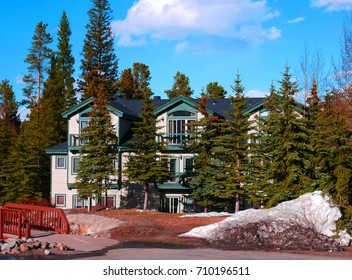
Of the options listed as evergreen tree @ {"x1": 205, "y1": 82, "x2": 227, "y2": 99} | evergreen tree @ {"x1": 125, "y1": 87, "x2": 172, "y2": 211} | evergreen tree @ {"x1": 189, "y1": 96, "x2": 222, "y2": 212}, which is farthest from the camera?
evergreen tree @ {"x1": 205, "y1": 82, "x2": 227, "y2": 99}

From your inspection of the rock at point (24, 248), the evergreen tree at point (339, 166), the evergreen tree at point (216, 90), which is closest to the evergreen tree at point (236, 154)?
the evergreen tree at point (339, 166)

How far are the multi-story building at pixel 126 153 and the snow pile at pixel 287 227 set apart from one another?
15423 millimetres

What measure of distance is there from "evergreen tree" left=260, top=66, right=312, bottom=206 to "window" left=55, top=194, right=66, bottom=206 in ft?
67.8

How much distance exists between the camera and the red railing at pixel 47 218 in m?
22.9

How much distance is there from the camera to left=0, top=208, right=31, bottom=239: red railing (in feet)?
65.9

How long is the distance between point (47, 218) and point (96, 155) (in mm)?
15069

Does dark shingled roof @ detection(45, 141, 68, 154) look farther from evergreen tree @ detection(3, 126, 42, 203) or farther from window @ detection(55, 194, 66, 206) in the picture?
window @ detection(55, 194, 66, 206)

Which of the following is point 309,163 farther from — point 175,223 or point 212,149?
point 212,149

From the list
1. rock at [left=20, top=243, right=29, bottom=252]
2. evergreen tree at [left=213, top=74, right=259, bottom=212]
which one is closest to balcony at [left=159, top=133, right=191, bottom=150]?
evergreen tree at [left=213, top=74, right=259, bottom=212]

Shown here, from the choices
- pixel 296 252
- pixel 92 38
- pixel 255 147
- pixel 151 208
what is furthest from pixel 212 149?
pixel 92 38

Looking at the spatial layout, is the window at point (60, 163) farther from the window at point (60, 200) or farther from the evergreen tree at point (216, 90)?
the evergreen tree at point (216, 90)

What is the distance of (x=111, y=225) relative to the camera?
1031 inches

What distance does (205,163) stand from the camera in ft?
119

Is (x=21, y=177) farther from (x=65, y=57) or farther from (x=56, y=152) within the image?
(x=65, y=57)
